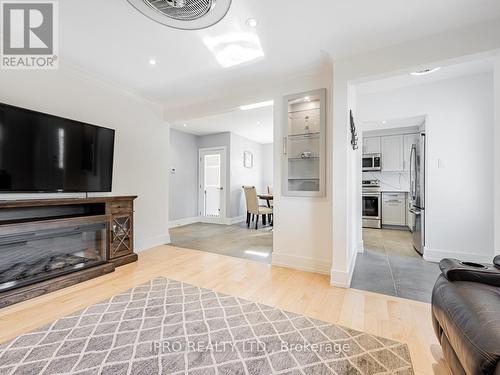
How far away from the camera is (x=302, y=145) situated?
287cm

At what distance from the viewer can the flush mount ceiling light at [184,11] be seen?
1.60 m

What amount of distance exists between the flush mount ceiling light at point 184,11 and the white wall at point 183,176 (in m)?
4.23

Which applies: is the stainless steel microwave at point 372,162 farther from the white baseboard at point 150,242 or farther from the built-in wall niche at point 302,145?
the white baseboard at point 150,242

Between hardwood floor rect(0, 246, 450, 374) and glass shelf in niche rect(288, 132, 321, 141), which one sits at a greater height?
glass shelf in niche rect(288, 132, 321, 141)

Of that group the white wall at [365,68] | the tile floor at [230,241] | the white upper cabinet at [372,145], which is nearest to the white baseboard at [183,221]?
the tile floor at [230,241]

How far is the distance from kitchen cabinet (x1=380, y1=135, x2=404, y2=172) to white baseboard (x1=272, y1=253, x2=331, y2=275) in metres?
3.78

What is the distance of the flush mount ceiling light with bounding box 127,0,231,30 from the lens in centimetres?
160

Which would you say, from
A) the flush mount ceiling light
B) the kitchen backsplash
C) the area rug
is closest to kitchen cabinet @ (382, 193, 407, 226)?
the kitchen backsplash

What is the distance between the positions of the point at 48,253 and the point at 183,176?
13.0 feet

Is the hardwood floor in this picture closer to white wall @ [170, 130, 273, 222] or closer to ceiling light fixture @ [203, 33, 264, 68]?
ceiling light fixture @ [203, 33, 264, 68]

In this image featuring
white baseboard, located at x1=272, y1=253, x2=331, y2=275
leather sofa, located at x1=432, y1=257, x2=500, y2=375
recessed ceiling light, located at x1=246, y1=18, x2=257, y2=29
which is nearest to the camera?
leather sofa, located at x1=432, y1=257, x2=500, y2=375

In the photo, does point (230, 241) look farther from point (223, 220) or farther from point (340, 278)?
point (340, 278)

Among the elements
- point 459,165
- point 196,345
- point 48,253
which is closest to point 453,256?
point 459,165

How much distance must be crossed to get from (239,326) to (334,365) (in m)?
0.66
